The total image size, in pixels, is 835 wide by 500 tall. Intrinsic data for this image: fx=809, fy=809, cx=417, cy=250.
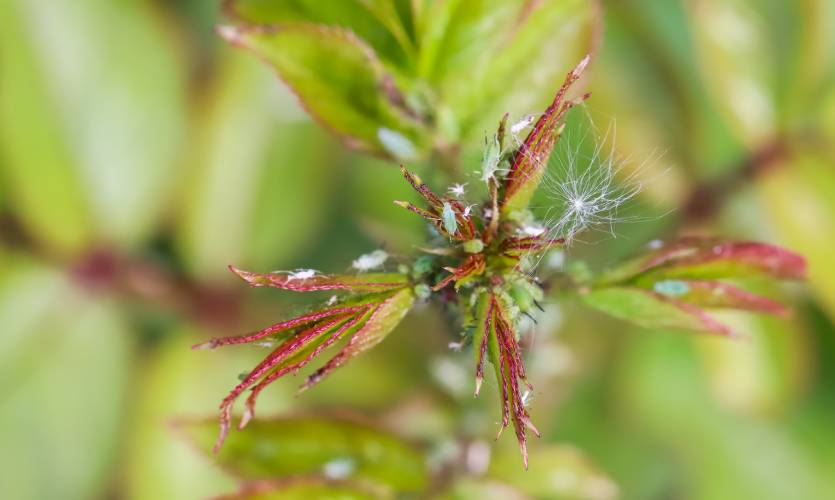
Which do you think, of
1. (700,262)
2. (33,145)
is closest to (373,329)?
(700,262)

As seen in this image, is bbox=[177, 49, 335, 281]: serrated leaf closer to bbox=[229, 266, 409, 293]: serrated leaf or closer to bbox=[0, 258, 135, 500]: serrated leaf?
bbox=[0, 258, 135, 500]: serrated leaf

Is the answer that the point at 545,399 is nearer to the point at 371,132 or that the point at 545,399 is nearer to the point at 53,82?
the point at 371,132

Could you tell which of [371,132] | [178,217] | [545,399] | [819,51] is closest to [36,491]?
[178,217]

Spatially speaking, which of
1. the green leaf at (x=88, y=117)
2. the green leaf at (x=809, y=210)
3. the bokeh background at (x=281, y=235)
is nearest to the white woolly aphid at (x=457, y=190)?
the bokeh background at (x=281, y=235)

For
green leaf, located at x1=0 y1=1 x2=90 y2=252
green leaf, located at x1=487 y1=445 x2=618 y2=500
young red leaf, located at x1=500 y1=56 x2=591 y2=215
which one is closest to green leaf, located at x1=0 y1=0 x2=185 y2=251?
green leaf, located at x1=0 y1=1 x2=90 y2=252

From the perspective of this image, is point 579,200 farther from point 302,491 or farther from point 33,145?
point 33,145
